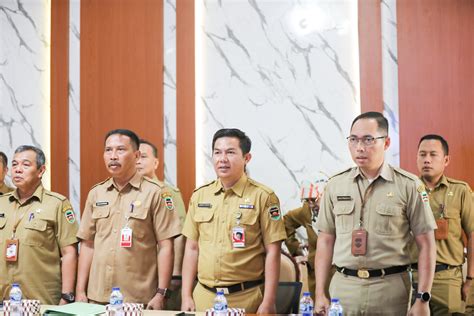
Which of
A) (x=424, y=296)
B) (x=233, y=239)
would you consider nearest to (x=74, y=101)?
(x=233, y=239)

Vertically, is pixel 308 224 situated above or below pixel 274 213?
below

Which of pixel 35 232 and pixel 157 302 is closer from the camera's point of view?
pixel 157 302

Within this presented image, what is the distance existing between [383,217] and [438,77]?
265 centimetres

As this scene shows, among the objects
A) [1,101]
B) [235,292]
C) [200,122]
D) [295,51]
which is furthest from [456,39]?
[1,101]

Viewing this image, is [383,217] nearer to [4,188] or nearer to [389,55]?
[389,55]

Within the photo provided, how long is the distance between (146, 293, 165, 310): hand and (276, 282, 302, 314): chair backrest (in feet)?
2.26

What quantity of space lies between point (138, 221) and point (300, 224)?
4.60 ft

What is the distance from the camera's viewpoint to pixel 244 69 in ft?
19.9

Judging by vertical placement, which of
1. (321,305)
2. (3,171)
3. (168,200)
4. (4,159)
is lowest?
(321,305)

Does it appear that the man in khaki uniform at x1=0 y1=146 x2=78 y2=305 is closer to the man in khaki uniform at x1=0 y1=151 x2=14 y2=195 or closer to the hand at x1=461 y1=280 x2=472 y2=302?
the man in khaki uniform at x1=0 y1=151 x2=14 y2=195

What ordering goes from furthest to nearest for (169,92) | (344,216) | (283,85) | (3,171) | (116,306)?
(169,92) → (283,85) → (3,171) → (344,216) → (116,306)

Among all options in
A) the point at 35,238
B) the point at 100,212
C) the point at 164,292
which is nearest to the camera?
the point at 164,292

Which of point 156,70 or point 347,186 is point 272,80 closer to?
point 156,70

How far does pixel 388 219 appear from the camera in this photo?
353 centimetres
